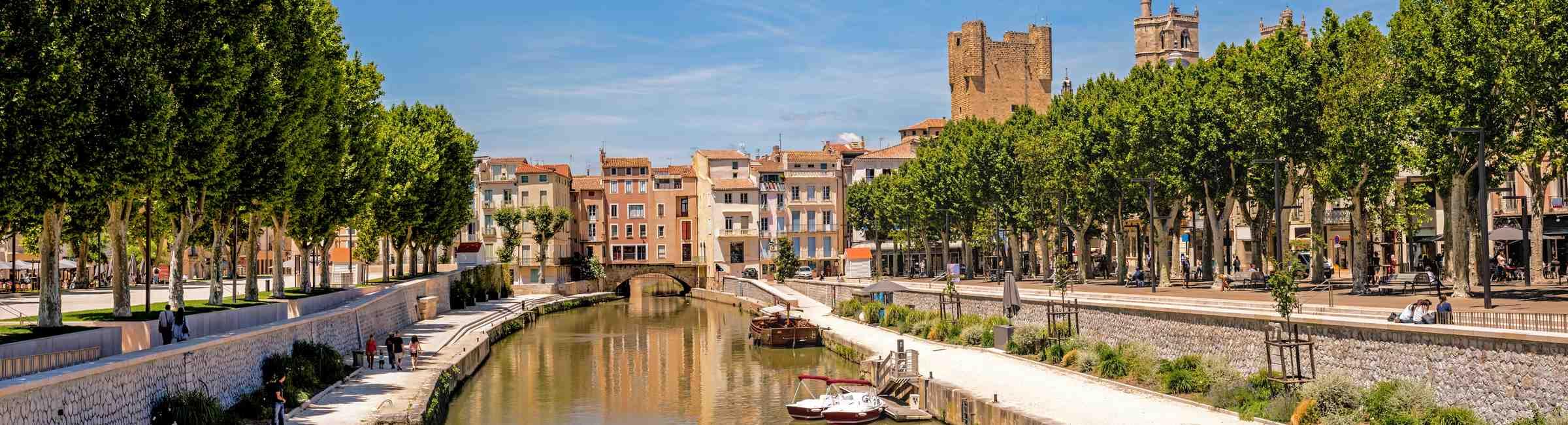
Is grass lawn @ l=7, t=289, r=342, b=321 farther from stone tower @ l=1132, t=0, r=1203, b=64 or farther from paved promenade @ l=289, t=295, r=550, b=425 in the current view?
stone tower @ l=1132, t=0, r=1203, b=64

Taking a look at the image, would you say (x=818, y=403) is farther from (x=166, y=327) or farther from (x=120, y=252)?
(x=120, y=252)

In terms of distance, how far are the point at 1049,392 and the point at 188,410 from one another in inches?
810

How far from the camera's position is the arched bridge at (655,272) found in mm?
126062

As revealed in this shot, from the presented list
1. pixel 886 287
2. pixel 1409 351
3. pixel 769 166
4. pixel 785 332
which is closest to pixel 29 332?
pixel 1409 351

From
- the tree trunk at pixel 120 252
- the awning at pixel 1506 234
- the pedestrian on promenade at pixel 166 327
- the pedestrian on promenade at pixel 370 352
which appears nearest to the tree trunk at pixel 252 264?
the pedestrian on promenade at pixel 370 352

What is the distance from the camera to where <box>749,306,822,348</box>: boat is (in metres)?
63.1

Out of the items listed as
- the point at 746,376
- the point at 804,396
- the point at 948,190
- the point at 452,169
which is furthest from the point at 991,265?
the point at 804,396

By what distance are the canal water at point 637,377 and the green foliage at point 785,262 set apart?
1008 inches

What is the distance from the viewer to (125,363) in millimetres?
23344

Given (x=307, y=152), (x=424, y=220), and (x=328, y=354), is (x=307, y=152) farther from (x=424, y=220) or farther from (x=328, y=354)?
(x=424, y=220)

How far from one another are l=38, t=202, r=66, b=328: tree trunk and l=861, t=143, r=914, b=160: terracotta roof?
100m

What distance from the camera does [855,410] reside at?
36.8 m

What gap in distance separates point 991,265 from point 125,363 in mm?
80777

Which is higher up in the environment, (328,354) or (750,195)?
(750,195)
